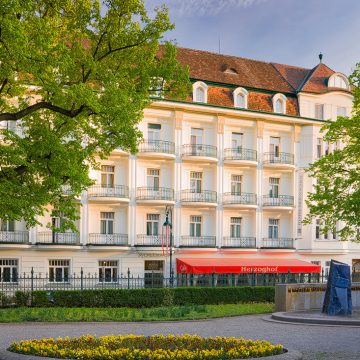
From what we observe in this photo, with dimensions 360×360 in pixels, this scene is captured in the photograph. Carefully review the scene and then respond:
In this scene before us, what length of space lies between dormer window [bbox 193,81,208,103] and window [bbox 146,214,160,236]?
8.56 m

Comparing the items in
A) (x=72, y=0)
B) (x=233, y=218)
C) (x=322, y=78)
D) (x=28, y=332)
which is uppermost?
(x=322, y=78)

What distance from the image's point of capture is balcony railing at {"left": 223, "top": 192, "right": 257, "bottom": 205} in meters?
50.6

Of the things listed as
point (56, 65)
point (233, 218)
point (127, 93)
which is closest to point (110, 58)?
point (127, 93)

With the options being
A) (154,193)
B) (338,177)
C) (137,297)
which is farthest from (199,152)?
(137,297)

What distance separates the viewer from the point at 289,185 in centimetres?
5312

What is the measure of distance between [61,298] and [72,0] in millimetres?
13131

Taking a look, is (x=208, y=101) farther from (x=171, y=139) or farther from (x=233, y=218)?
(x=233, y=218)

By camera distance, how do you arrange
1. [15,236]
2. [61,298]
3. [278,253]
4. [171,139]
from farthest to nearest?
[278,253] → [171,139] → [15,236] → [61,298]

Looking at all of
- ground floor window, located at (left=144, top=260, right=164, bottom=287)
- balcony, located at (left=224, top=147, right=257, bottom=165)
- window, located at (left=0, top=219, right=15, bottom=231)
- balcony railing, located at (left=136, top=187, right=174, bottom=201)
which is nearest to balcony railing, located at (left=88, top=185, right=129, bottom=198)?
balcony railing, located at (left=136, top=187, right=174, bottom=201)

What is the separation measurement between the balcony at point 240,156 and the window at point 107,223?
9141 mm

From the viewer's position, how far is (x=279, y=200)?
52.2 metres

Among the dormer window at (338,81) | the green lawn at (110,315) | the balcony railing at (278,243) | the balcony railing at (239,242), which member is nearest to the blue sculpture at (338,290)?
the green lawn at (110,315)

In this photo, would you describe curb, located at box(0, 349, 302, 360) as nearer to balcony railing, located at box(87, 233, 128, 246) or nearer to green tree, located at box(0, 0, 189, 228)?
green tree, located at box(0, 0, 189, 228)

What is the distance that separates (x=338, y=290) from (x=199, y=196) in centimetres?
2390
